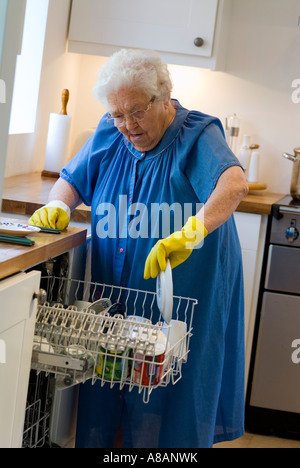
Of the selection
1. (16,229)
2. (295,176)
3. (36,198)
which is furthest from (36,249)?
(295,176)

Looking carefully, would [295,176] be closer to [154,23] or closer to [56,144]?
[154,23]

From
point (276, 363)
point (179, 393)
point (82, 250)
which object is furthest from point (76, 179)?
point (276, 363)

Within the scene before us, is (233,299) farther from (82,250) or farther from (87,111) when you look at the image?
(87,111)

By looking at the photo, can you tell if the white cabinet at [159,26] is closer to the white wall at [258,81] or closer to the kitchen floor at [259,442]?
the white wall at [258,81]

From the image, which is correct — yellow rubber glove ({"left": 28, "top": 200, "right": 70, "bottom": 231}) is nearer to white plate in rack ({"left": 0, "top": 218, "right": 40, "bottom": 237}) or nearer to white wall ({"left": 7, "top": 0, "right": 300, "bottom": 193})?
white plate in rack ({"left": 0, "top": 218, "right": 40, "bottom": 237})

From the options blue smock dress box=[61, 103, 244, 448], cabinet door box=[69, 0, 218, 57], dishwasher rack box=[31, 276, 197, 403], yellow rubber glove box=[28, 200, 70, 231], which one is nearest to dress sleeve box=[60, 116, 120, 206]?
blue smock dress box=[61, 103, 244, 448]

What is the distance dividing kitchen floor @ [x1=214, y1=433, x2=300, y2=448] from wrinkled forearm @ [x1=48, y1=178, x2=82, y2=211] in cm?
122

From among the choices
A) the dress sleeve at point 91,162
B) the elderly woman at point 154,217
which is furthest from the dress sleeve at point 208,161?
the dress sleeve at point 91,162

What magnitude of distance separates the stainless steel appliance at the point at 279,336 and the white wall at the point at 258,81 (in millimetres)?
414

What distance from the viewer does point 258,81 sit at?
2.93m

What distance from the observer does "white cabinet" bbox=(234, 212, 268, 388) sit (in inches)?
98.5
